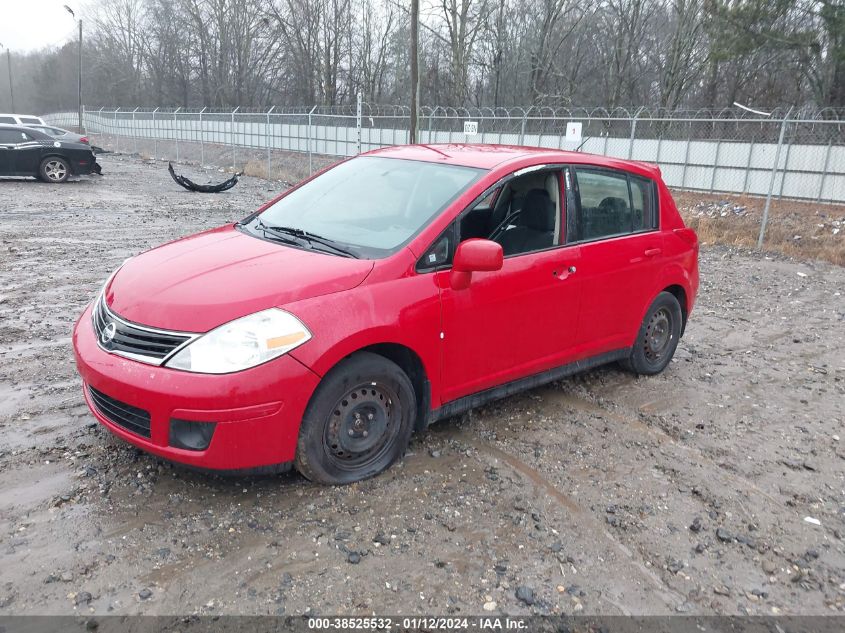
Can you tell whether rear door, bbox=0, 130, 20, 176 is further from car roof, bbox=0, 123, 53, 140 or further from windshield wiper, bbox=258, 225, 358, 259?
windshield wiper, bbox=258, 225, 358, 259

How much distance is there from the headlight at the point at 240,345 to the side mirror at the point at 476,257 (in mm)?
978

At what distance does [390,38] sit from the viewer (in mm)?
49125

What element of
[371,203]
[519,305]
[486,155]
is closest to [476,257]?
[519,305]

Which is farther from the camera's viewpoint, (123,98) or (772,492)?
(123,98)

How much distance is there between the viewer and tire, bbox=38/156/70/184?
727 inches

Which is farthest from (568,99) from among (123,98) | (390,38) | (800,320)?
(123,98)

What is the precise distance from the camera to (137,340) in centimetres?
A: 317

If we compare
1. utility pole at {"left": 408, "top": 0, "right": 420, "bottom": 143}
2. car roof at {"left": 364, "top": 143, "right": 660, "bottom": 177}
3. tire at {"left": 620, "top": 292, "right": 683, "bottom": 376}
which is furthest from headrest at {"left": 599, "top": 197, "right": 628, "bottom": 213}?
utility pole at {"left": 408, "top": 0, "right": 420, "bottom": 143}

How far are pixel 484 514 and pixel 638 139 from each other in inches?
692

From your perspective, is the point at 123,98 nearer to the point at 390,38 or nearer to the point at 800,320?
the point at 390,38

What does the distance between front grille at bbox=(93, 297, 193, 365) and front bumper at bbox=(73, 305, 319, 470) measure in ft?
0.16

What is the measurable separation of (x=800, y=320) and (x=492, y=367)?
5.38 m

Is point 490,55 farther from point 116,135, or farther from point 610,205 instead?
point 610,205

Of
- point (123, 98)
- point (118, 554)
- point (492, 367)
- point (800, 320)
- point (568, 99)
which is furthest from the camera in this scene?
point (123, 98)
